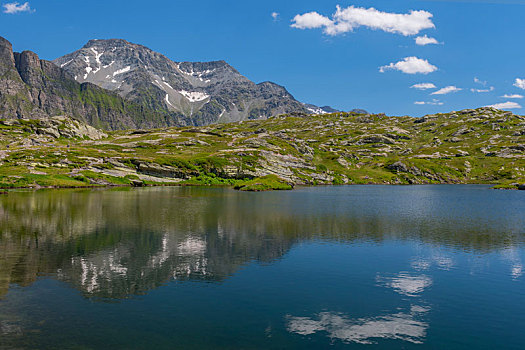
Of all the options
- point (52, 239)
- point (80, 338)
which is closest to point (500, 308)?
point (80, 338)

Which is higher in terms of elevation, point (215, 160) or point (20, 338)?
point (215, 160)

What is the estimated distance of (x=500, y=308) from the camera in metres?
24.8

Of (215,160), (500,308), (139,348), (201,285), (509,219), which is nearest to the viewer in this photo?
(139,348)

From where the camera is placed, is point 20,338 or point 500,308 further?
point 500,308

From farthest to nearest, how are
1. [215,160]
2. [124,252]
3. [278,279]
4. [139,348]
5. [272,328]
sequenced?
[215,160]
[124,252]
[278,279]
[272,328]
[139,348]

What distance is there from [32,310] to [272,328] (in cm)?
1679

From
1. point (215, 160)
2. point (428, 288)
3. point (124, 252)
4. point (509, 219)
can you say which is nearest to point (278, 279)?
point (428, 288)

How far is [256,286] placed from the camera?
28531 millimetres

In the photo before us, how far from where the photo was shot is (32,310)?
Result: 74.7 ft

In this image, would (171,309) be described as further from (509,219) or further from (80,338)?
(509,219)

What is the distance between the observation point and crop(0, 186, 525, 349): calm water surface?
19981mm

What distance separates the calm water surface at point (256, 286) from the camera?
20.0m

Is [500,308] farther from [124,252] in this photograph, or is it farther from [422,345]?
[124,252]

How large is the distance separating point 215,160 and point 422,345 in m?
174
